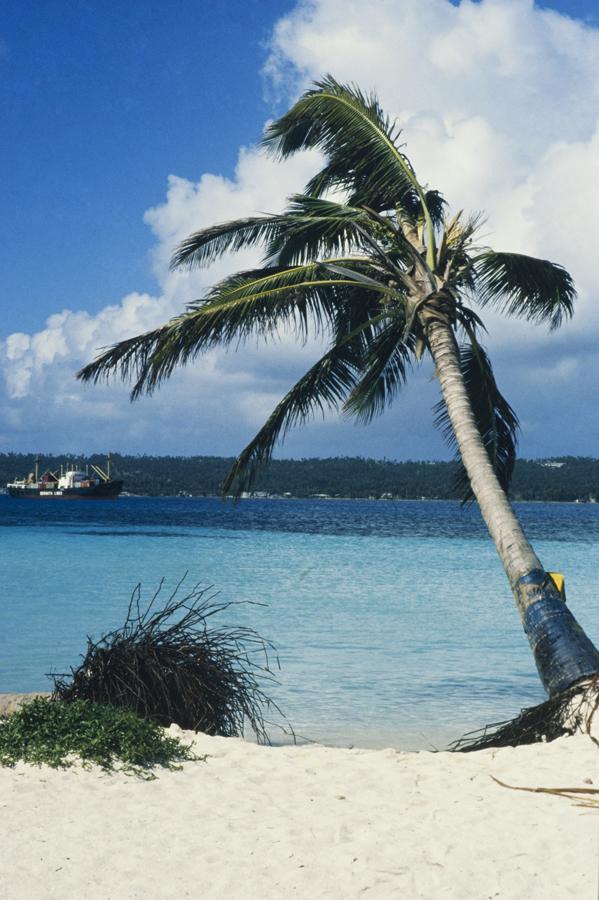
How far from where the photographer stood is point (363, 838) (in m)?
4.16

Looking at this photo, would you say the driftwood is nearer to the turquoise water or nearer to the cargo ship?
the turquoise water

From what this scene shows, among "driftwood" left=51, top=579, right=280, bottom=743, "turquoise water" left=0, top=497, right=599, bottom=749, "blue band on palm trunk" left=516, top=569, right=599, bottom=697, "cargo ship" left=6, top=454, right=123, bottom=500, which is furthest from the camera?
"cargo ship" left=6, top=454, right=123, bottom=500

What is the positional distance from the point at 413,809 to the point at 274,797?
785mm

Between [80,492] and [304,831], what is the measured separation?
102 metres

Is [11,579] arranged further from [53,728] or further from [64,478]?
[64,478]

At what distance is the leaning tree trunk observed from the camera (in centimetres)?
684

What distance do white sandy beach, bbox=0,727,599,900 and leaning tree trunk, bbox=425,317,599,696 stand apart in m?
1.36

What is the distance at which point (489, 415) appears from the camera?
11.0m

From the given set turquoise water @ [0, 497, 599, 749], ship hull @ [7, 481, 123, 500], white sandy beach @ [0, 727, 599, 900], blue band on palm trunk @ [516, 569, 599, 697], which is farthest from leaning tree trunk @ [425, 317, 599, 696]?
ship hull @ [7, 481, 123, 500]

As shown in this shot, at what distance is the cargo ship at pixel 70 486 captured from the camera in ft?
330

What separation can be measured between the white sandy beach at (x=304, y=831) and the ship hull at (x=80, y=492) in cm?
9482

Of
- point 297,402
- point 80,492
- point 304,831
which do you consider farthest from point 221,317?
point 80,492

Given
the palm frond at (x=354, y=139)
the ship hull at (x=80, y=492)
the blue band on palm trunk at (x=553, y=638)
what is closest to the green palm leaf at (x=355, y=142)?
the palm frond at (x=354, y=139)

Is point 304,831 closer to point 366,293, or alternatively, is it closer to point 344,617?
point 366,293
